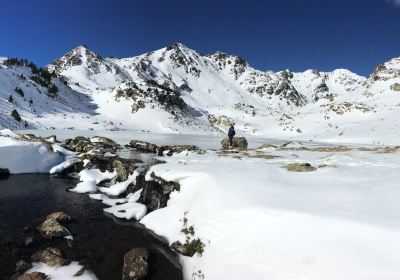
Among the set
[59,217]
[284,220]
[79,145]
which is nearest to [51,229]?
[59,217]

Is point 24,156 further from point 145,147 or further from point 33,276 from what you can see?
point 33,276

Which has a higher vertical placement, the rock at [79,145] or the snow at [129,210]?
the rock at [79,145]

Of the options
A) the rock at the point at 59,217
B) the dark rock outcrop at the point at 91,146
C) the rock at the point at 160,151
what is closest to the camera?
the rock at the point at 59,217

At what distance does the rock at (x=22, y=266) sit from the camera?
12.2 metres

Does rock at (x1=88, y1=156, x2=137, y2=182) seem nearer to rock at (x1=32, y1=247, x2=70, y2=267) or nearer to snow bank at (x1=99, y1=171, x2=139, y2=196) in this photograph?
snow bank at (x1=99, y1=171, x2=139, y2=196)

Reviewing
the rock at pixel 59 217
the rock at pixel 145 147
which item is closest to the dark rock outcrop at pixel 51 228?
the rock at pixel 59 217

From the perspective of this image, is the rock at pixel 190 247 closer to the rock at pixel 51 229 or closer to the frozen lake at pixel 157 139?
the rock at pixel 51 229

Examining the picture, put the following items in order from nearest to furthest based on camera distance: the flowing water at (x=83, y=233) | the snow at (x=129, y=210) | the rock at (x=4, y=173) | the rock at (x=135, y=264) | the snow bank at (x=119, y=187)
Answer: the rock at (x=135, y=264) < the flowing water at (x=83, y=233) < the snow at (x=129, y=210) < the snow bank at (x=119, y=187) < the rock at (x=4, y=173)

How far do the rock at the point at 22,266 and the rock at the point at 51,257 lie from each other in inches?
16.5

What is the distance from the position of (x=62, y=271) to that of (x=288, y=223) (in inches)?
296

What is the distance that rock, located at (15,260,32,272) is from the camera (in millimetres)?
12195

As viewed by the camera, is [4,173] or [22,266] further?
[4,173]

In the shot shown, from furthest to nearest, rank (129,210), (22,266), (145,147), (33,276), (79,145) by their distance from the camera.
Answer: (79,145) < (145,147) < (129,210) < (22,266) < (33,276)

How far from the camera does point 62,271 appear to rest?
40.5 feet
